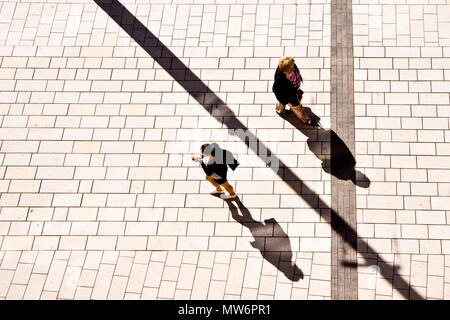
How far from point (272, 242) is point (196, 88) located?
3228 mm

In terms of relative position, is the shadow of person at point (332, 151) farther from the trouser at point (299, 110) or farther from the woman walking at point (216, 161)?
→ the woman walking at point (216, 161)

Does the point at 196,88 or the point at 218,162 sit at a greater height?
the point at 218,162

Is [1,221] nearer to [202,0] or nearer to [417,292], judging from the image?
[202,0]

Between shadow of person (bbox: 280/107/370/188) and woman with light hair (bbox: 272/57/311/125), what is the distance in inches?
16.8

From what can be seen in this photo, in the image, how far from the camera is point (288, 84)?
22.6 feet

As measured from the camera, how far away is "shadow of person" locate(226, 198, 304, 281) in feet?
22.6

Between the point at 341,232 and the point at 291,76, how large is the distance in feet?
8.60

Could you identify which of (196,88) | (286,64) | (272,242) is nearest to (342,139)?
(286,64)

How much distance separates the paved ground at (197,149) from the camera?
22.8ft

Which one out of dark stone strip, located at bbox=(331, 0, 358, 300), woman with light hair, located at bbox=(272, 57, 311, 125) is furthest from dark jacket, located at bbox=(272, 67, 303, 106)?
dark stone strip, located at bbox=(331, 0, 358, 300)

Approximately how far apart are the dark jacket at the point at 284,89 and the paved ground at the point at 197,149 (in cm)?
76

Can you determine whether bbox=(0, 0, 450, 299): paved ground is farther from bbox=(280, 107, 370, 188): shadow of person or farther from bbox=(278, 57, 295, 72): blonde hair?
bbox=(278, 57, 295, 72): blonde hair

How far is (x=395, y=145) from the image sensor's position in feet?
24.5

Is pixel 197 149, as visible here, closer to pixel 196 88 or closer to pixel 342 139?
pixel 196 88
